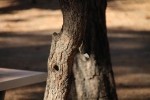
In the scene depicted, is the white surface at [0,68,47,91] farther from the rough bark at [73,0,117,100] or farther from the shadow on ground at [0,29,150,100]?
the shadow on ground at [0,29,150,100]

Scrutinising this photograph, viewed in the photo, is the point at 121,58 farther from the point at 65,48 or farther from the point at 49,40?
the point at 65,48

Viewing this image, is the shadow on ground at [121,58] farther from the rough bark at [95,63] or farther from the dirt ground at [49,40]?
the rough bark at [95,63]

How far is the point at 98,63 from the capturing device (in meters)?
3.76

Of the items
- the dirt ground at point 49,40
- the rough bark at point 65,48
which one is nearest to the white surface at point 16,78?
the rough bark at point 65,48

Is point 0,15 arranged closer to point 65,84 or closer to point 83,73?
point 83,73

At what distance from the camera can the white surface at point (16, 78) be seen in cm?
333

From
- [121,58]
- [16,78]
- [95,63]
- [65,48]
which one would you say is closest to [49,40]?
[121,58]

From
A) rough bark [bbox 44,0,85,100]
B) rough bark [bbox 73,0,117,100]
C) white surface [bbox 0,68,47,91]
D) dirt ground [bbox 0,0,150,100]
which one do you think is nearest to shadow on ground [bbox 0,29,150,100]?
dirt ground [bbox 0,0,150,100]

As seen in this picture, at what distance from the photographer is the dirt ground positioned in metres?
6.05

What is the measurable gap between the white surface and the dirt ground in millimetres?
2055

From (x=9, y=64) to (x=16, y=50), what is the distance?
1.06 m

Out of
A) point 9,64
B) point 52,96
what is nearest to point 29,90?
point 9,64

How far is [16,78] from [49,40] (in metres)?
5.45

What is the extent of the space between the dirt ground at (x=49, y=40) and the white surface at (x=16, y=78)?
6.74ft
